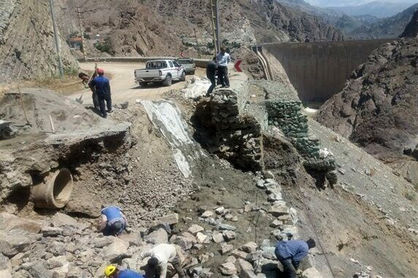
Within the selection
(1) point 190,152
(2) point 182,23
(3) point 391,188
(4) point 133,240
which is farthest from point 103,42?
(4) point 133,240

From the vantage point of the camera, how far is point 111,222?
895 centimetres

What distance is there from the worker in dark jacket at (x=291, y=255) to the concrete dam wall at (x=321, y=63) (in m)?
70.5

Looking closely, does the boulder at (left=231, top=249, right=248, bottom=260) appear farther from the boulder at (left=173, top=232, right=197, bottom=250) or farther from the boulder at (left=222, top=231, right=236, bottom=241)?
the boulder at (left=173, top=232, right=197, bottom=250)

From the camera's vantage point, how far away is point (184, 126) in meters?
13.7

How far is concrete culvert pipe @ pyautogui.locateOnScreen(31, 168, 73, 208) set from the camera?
885cm

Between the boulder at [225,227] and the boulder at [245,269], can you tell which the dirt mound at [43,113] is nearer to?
the boulder at [225,227]

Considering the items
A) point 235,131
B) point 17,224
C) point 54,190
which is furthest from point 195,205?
point 17,224

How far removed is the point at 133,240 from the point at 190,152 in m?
4.30

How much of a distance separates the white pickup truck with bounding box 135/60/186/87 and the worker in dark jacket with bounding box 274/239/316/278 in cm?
1525

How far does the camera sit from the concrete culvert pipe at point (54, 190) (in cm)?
885

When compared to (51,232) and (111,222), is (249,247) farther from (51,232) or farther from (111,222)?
(51,232)

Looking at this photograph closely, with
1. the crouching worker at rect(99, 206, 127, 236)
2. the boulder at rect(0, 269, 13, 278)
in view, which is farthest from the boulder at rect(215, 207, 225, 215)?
the boulder at rect(0, 269, 13, 278)

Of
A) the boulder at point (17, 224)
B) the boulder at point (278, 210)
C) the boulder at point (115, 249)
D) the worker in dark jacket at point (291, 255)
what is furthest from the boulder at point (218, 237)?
the boulder at point (17, 224)

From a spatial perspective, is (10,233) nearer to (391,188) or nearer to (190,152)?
(190,152)
